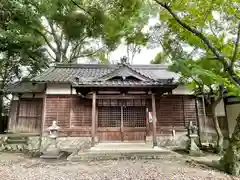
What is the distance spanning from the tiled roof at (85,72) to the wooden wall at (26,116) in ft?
6.32

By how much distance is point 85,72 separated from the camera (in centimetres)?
1395

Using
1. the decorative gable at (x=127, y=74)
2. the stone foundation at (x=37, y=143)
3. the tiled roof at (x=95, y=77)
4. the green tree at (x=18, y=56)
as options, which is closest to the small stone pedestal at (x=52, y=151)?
the stone foundation at (x=37, y=143)

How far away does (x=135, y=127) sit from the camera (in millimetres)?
11195

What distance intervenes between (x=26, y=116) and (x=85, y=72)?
501cm

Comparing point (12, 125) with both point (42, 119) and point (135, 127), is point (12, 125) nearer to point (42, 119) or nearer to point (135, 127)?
point (42, 119)

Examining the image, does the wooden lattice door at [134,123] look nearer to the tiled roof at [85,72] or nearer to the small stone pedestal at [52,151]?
the tiled roof at [85,72]

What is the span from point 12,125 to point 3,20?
6.68m

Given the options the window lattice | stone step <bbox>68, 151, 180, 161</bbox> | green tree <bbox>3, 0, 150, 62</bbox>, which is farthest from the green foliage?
the window lattice

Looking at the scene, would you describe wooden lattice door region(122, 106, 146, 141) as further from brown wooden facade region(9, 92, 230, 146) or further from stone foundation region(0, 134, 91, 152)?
stone foundation region(0, 134, 91, 152)

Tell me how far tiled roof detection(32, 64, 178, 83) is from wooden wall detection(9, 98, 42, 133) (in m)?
1.93

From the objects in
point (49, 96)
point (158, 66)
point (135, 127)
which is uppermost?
point (158, 66)

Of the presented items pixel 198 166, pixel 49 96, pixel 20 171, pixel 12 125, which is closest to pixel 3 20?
pixel 49 96

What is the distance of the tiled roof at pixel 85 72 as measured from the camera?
11703 millimetres

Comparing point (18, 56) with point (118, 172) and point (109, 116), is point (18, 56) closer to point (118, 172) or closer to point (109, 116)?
point (109, 116)
